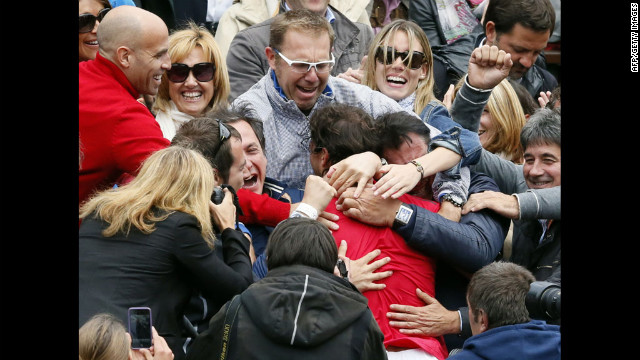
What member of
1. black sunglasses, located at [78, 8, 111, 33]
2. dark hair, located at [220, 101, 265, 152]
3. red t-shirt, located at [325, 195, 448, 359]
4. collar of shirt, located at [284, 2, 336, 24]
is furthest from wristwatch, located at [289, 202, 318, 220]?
collar of shirt, located at [284, 2, 336, 24]

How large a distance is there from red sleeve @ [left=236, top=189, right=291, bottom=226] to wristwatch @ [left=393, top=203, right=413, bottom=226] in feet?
1.92

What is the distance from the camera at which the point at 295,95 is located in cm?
547

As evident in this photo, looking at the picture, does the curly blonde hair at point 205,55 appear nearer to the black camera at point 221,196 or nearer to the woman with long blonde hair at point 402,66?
the woman with long blonde hair at point 402,66

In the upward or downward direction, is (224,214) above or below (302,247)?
below

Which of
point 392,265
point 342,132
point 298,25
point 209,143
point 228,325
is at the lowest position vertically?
point 392,265

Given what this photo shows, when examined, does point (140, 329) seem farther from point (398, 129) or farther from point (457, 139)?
point (457, 139)

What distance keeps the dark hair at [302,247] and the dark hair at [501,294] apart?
81cm

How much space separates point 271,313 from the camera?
371 centimetres

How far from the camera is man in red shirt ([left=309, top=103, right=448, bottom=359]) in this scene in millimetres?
4508

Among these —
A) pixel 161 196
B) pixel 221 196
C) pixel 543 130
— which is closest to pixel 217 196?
pixel 221 196

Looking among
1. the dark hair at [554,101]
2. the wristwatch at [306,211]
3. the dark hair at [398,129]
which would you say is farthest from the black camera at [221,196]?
the dark hair at [554,101]

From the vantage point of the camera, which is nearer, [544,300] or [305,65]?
[544,300]

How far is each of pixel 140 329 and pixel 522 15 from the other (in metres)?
4.02
